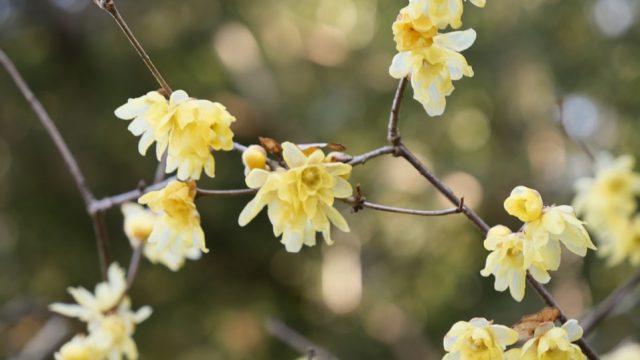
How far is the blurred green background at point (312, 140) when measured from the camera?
3.81m

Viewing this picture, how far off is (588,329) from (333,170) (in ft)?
2.52

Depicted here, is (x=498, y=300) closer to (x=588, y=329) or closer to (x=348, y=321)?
(x=348, y=321)

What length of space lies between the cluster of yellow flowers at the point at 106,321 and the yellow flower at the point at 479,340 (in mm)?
612

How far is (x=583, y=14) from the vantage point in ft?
13.2

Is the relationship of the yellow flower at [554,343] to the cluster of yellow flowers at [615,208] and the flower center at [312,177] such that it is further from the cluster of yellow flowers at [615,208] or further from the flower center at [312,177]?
the cluster of yellow flowers at [615,208]

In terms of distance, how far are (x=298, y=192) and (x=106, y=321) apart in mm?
619

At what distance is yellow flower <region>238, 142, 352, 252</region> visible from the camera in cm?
82

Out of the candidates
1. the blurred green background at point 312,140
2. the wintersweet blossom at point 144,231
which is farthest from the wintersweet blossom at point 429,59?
the blurred green background at point 312,140

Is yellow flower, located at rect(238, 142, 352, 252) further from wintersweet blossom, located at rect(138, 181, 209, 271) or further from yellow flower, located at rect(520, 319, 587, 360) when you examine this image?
yellow flower, located at rect(520, 319, 587, 360)

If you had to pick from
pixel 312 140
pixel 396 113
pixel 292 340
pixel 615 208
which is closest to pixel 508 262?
pixel 396 113

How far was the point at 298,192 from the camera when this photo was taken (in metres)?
0.82

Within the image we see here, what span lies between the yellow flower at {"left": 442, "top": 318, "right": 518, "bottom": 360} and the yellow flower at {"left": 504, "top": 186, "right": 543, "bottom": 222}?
125 millimetres

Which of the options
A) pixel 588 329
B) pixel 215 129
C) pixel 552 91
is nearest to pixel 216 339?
pixel 552 91

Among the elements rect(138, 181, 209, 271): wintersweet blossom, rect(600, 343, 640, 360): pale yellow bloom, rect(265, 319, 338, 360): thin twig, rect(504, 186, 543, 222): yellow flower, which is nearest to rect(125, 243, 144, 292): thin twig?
rect(265, 319, 338, 360): thin twig
